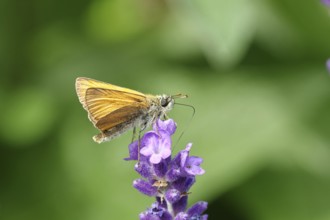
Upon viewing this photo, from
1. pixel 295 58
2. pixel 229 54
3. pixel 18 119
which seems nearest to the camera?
pixel 229 54

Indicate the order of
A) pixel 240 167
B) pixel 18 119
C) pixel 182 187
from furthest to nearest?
pixel 18 119 < pixel 240 167 < pixel 182 187

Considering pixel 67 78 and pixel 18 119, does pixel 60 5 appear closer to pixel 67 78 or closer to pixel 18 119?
pixel 67 78

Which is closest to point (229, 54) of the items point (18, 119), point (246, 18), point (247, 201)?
point (246, 18)

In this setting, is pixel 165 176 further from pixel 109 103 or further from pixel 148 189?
pixel 109 103

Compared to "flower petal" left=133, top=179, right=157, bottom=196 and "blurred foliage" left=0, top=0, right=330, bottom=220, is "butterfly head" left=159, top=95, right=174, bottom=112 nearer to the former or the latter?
"flower petal" left=133, top=179, right=157, bottom=196

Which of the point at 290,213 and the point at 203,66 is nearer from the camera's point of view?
the point at 290,213

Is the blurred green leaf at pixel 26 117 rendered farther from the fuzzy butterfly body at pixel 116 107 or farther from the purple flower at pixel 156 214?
the purple flower at pixel 156 214

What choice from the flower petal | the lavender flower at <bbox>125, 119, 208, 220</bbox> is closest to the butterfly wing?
the lavender flower at <bbox>125, 119, 208, 220</bbox>
